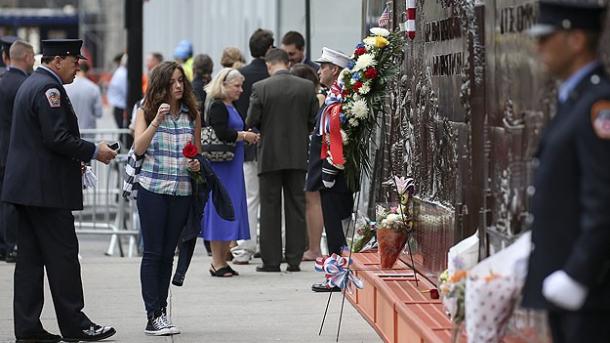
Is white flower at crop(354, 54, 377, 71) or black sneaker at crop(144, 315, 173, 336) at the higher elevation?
white flower at crop(354, 54, 377, 71)

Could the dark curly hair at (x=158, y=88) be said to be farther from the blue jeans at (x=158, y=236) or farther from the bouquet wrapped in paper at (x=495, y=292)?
the bouquet wrapped in paper at (x=495, y=292)

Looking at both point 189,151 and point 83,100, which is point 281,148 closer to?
point 189,151

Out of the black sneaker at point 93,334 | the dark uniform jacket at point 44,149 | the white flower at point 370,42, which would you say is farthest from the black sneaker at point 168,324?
the white flower at point 370,42

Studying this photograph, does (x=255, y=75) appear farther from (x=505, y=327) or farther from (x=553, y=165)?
(x=553, y=165)

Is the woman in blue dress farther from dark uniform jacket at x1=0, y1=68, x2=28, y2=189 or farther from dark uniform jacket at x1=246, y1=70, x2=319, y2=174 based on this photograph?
dark uniform jacket at x1=0, y1=68, x2=28, y2=189

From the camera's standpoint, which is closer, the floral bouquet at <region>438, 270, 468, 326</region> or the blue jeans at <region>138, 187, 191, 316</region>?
the floral bouquet at <region>438, 270, 468, 326</region>

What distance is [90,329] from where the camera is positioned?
8164mm

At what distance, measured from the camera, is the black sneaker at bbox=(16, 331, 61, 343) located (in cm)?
806

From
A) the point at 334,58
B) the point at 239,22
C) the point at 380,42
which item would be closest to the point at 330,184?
the point at 334,58

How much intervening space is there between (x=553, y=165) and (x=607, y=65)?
32.5 inches

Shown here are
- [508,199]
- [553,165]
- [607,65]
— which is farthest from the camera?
[508,199]

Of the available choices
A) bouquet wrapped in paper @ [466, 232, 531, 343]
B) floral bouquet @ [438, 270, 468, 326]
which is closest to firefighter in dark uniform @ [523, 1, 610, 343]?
bouquet wrapped in paper @ [466, 232, 531, 343]

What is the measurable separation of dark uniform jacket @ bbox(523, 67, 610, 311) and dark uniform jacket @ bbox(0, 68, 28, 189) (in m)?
8.10

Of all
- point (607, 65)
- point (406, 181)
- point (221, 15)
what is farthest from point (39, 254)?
point (221, 15)
